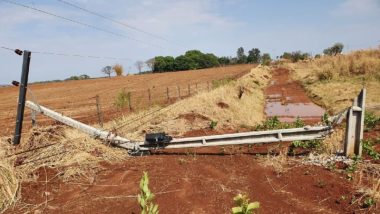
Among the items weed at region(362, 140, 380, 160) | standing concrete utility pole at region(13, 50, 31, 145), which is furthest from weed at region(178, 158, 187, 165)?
weed at region(362, 140, 380, 160)

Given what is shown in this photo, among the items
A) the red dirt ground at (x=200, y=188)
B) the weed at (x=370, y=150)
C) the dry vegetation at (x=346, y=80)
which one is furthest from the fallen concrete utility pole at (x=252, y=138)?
the dry vegetation at (x=346, y=80)

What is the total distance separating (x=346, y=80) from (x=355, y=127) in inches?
732

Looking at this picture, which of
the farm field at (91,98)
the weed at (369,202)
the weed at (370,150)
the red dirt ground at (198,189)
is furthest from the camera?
the farm field at (91,98)

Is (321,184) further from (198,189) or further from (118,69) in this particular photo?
(118,69)

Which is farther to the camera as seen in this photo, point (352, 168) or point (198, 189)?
point (352, 168)

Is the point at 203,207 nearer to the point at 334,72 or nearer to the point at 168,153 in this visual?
the point at 168,153

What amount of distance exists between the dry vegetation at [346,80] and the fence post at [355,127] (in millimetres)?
9965

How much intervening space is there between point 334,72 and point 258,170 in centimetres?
2155

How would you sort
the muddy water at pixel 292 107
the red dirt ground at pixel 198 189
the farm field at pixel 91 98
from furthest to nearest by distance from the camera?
the muddy water at pixel 292 107
the farm field at pixel 91 98
the red dirt ground at pixel 198 189

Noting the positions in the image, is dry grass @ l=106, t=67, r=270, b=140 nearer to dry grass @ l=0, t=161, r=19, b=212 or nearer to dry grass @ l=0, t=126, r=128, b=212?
dry grass @ l=0, t=126, r=128, b=212

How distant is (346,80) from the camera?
24250mm

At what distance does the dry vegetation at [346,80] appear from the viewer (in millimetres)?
18391

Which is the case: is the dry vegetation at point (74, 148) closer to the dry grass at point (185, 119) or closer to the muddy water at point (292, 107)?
the dry grass at point (185, 119)

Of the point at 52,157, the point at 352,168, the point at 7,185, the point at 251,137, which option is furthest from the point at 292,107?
the point at 7,185
